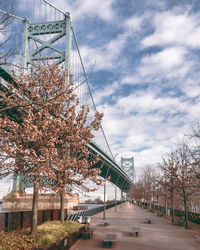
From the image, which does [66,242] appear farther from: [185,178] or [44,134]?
[185,178]

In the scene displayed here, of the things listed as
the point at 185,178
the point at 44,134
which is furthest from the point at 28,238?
the point at 185,178

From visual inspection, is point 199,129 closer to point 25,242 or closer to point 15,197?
point 25,242

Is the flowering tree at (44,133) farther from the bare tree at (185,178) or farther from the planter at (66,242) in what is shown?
the bare tree at (185,178)

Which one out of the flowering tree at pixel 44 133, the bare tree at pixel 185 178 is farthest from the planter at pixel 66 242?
the bare tree at pixel 185 178

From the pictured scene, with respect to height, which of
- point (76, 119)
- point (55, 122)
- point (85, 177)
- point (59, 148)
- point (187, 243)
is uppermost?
point (76, 119)

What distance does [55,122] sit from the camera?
10.9 m

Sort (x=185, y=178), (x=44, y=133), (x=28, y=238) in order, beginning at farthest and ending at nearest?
(x=185, y=178), (x=44, y=133), (x=28, y=238)

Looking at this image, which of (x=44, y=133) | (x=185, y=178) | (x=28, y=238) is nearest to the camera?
(x=28, y=238)

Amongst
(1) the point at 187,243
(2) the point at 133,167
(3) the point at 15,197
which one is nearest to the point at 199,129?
(1) the point at 187,243

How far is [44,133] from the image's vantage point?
34.5 feet

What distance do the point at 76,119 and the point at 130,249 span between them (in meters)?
7.08

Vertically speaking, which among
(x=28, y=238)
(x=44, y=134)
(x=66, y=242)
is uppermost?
(x=44, y=134)

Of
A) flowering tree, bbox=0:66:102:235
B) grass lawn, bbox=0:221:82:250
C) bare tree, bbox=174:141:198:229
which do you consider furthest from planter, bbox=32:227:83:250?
bare tree, bbox=174:141:198:229

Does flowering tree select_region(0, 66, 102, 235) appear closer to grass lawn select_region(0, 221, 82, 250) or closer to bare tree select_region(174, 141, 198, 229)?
grass lawn select_region(0, 221, 82, 250)
